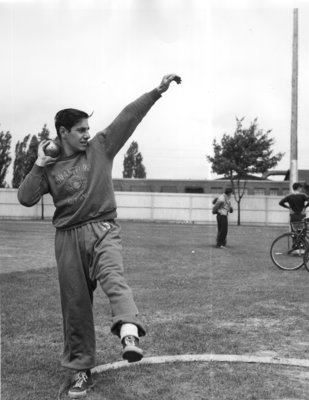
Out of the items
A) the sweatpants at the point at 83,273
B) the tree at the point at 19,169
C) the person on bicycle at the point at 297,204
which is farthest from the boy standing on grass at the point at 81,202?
the tree at the point at 19,169

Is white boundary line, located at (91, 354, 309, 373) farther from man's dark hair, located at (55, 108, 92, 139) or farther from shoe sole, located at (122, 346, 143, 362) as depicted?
man's dark hair, located at (55, 108, 92, 139)

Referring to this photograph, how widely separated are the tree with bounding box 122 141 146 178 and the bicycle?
54.5 metres

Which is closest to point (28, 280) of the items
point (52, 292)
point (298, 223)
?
point (52, 292)

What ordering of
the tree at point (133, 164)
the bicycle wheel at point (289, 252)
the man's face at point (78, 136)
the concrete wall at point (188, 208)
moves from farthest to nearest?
the tree at point (133, 164)
the concrete wall at point (188, 208)
the bicycle wheel at point (289, 252)
the man's face at point (78, 136)

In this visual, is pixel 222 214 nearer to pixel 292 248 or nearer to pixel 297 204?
pixel 297 204

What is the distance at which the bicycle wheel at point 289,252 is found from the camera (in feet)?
38.3

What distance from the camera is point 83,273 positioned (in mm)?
4078

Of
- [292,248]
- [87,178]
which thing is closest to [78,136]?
[87,178]

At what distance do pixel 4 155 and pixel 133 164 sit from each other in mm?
19054

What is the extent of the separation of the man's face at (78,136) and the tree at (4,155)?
4544cm

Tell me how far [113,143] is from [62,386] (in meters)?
1.73

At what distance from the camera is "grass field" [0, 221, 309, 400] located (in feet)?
13.7

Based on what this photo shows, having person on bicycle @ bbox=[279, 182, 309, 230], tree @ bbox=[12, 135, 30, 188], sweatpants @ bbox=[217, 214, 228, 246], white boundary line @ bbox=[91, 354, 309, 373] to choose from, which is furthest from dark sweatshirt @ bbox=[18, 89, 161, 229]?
tree @ bbox=[12, 135, 30, 188]

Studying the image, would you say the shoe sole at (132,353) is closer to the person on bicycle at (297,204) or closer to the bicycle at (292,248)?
the bicycle at (292,248)
